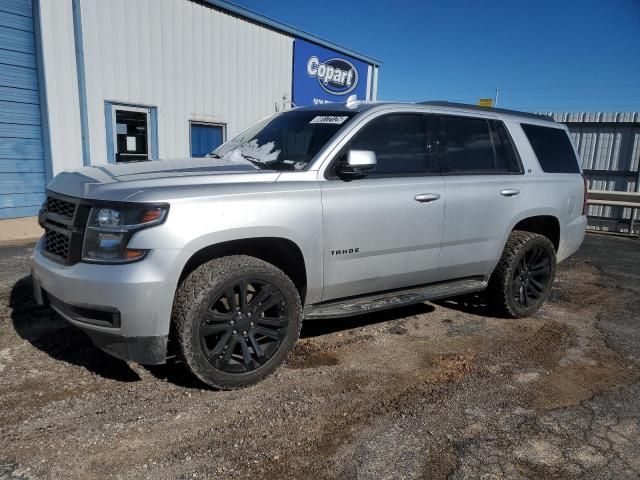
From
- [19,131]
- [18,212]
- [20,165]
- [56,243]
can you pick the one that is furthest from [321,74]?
[56,243]

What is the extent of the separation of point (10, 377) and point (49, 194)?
125 cm

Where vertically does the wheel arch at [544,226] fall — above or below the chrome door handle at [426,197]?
below

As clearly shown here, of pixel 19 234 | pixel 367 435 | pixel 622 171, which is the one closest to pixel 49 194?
pixel 367 435

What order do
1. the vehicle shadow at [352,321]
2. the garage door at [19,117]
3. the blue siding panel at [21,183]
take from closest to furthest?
the vehicle shadow at [352,321] → the garage door at [19,117] → the blue siding panel at [21,183]

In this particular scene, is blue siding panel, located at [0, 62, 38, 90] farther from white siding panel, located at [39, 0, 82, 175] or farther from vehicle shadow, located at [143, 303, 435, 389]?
vehicle shadow, located at [143, 303, 435, 389]

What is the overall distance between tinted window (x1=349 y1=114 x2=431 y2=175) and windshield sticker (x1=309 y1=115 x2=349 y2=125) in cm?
20

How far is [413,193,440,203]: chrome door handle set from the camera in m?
3.79

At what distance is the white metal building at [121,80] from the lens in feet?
26.6

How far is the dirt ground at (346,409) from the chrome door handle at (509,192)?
4.20ft

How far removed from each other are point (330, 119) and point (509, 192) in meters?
→ 1.85

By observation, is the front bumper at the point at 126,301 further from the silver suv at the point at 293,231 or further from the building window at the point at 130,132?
the building window at the point at 130,132

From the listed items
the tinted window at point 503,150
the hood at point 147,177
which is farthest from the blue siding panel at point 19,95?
the tinted window at point 503,150

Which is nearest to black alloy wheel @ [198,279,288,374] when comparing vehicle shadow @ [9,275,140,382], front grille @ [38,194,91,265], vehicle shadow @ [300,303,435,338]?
vehicle shadow @ [9,275,140,382]

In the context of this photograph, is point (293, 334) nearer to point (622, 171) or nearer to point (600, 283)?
point (600, 283)
